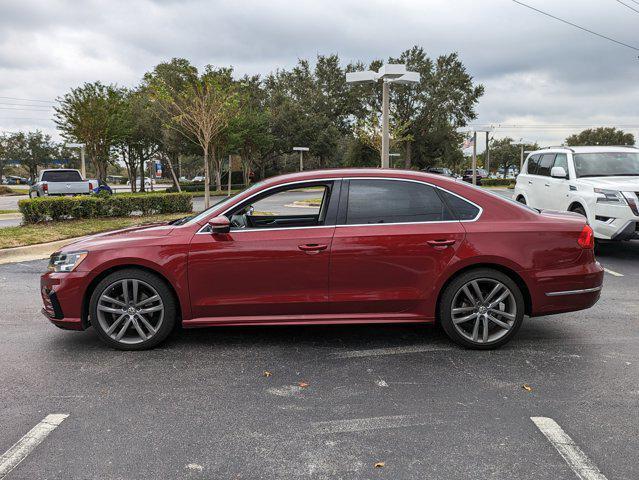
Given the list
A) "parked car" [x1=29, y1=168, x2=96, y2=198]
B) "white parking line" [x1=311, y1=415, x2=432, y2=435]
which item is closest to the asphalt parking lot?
"white parking line" [x1=311, y1=415, x2=432, y2=435]

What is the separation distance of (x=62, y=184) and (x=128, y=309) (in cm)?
1707

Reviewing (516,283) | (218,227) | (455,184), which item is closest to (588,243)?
(516,283)

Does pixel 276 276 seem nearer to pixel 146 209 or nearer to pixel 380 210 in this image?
pixel 380 210

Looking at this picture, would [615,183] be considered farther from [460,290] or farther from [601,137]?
[601,137]

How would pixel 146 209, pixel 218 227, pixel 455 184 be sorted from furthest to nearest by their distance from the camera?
pixel 146 209, pixel 455 184, pixel 218 227

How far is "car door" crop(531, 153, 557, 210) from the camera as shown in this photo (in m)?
9.90

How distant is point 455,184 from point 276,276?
70.5 inches

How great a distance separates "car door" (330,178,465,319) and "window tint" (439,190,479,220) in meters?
0.06

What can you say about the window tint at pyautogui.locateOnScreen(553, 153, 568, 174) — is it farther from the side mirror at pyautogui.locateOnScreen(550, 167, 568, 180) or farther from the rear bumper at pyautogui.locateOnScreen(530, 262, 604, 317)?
the rear bumper at pyautogui.locateOnScreen(530, 262, 604, 317)

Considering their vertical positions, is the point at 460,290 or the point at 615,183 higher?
the point at 615,183

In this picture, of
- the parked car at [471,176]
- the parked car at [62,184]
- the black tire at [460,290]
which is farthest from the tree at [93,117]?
the black tire at [460,290]

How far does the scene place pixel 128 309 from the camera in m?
4.36

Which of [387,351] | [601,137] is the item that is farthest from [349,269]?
[601,137]

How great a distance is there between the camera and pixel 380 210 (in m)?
4.38
